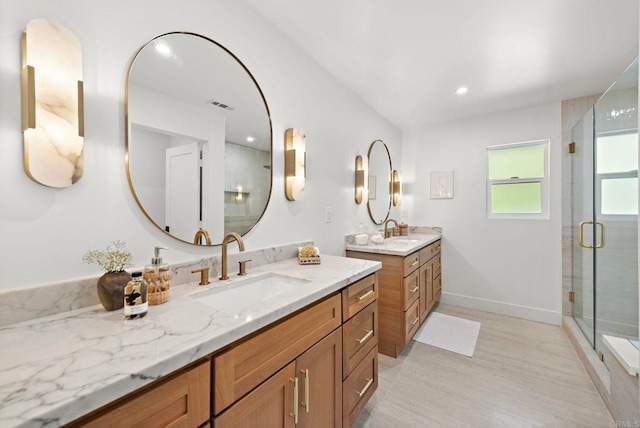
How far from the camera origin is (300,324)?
1.07 metres

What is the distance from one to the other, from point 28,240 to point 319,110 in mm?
1895

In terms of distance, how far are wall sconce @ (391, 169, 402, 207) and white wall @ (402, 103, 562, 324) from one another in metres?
0.26

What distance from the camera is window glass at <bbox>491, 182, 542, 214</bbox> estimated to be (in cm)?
314

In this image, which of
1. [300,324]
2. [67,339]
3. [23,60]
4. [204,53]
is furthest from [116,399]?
[204,53]

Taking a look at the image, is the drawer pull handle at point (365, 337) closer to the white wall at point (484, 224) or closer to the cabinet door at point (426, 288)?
the cabinet door at point (426, 288)

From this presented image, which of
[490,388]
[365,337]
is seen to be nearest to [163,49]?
[365,337]

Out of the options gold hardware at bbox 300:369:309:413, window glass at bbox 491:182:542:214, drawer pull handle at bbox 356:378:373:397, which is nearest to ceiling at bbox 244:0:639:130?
window glass at bbox 491:182:542:214

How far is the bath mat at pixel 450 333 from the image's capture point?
2477 millimetres

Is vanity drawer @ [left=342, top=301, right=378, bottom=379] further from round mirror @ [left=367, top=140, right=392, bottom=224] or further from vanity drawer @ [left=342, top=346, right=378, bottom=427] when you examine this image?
round mirror @ [left=367, top=140, right=392, bottom=224]

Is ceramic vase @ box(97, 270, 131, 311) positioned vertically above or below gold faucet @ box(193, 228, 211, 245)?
below

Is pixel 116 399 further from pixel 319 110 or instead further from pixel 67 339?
pixel 319 110

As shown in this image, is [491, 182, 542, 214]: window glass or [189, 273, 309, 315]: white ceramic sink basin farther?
[491, 182, 542, 214]: window glass

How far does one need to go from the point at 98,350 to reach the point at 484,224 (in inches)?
149

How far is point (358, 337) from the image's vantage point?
1499mm
